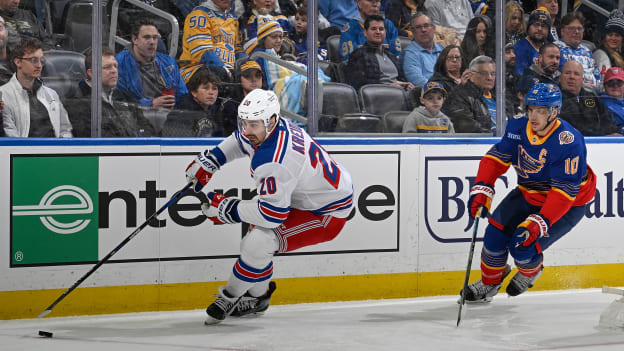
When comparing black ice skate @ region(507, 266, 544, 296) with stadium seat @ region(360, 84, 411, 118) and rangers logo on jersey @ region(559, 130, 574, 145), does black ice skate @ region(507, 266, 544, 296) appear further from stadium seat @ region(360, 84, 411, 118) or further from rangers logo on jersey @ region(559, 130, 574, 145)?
stadium seat @ region(360, 84, 411, 118)

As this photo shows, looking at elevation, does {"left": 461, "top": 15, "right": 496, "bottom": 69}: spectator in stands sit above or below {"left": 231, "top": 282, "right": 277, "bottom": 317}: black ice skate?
above

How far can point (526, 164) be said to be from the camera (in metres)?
4.58

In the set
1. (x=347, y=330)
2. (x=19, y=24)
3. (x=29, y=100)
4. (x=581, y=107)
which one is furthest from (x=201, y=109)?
(x=581, y=107)

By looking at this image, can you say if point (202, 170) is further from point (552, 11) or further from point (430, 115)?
point (552, 11)

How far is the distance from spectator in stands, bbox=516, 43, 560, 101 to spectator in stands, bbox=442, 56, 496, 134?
26cm

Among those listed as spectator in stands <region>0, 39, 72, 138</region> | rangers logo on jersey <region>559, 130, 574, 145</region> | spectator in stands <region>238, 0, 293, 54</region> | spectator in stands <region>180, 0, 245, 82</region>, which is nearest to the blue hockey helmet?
rangers logo on jersey <region>559, 130, 574, 145</region>

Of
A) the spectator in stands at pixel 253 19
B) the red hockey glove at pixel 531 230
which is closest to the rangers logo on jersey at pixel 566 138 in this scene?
the red hockey glove at pixel 531 230

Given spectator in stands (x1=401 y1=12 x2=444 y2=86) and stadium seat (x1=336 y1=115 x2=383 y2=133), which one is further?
spectator in stands (x1=401 y1=12 x2=444 y2=86)

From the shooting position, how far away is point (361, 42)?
500 cm

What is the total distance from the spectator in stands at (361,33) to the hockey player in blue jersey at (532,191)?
2.93 ft

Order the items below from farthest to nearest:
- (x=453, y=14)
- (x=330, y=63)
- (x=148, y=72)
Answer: (x=453, y=14), (x=330, y=63), (x=148, y=72)

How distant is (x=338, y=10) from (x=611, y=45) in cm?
192

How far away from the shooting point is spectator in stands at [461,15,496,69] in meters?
5.24

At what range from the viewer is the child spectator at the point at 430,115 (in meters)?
5.10
